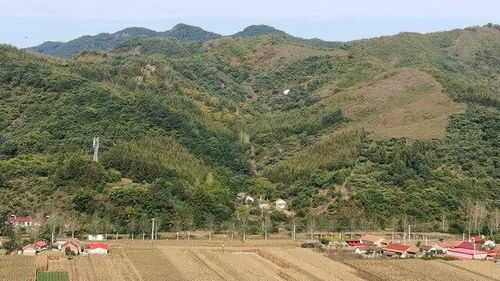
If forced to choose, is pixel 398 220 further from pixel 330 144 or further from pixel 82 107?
pixel 82 107

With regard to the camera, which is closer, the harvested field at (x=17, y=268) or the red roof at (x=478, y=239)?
the harvested field at (x=17, y=268)

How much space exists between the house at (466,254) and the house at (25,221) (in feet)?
122

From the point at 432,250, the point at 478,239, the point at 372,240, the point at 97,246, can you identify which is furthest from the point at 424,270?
the point at 97,246

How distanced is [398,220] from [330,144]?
25.8 metres

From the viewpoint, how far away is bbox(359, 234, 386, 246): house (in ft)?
232

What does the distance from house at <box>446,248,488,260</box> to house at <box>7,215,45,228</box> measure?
122ft

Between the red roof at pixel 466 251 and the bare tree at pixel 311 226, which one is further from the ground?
the bare tree at pixel 311 226

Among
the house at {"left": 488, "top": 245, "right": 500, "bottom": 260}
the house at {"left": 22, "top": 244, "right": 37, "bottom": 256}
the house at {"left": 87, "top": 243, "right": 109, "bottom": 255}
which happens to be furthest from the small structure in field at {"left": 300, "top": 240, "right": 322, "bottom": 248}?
the house at {"left": 22, "top": 244, "right": 37, "bottom": 256}

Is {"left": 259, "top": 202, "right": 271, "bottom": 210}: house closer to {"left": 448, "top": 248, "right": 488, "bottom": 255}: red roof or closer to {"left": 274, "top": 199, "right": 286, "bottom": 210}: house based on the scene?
{"left": 274, "top": 199, "right": 286, "bottom": 210}: house

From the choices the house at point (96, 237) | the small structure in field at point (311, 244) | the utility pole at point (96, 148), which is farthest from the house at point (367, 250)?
the utility pole at point (96, 148)

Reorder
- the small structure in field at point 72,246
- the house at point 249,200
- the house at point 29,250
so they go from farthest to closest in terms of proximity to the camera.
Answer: the house at point 249,200
the house at point 29,250
the small structure in field at point 72,246

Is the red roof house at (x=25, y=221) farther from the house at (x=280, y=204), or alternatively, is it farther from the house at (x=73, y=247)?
the house at (x=280, y=204)

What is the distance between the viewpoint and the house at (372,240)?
232 feet

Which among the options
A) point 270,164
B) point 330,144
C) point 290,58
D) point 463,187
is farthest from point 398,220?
point 290,58
